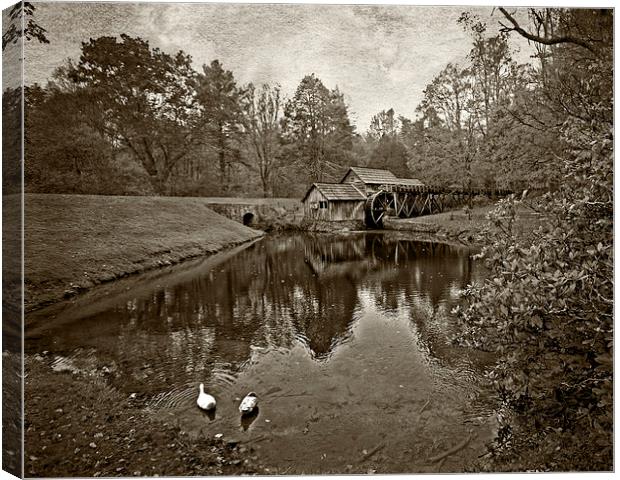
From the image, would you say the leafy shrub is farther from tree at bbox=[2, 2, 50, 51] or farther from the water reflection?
tree at bbox=[2, 2, 50, 51]

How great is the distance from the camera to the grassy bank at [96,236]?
11.4 feet

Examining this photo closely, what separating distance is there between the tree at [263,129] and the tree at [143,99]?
23.0 inches

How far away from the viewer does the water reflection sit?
12.4ft

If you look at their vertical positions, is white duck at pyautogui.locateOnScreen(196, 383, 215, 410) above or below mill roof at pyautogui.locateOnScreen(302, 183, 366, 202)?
below

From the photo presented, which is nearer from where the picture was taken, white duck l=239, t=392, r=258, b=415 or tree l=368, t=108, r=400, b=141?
white duck l=239, t=392, r=258, b=415

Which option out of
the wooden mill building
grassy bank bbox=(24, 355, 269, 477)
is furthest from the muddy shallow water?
the wooden mill building

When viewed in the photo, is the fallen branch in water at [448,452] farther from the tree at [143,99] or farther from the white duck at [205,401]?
the tree at [143,99]

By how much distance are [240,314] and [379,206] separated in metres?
7.37

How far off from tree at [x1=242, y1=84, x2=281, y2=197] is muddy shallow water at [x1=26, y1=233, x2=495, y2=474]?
6.22 ft

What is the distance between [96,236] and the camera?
13.9 feet

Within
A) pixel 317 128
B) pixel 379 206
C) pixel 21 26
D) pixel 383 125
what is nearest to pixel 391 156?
pixel 383 125

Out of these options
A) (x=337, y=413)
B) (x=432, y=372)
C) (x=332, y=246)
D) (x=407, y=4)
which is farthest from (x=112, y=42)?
(x=332, y=246)

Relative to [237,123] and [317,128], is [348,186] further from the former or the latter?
[237,123]

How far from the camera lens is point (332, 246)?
34.5 feet
